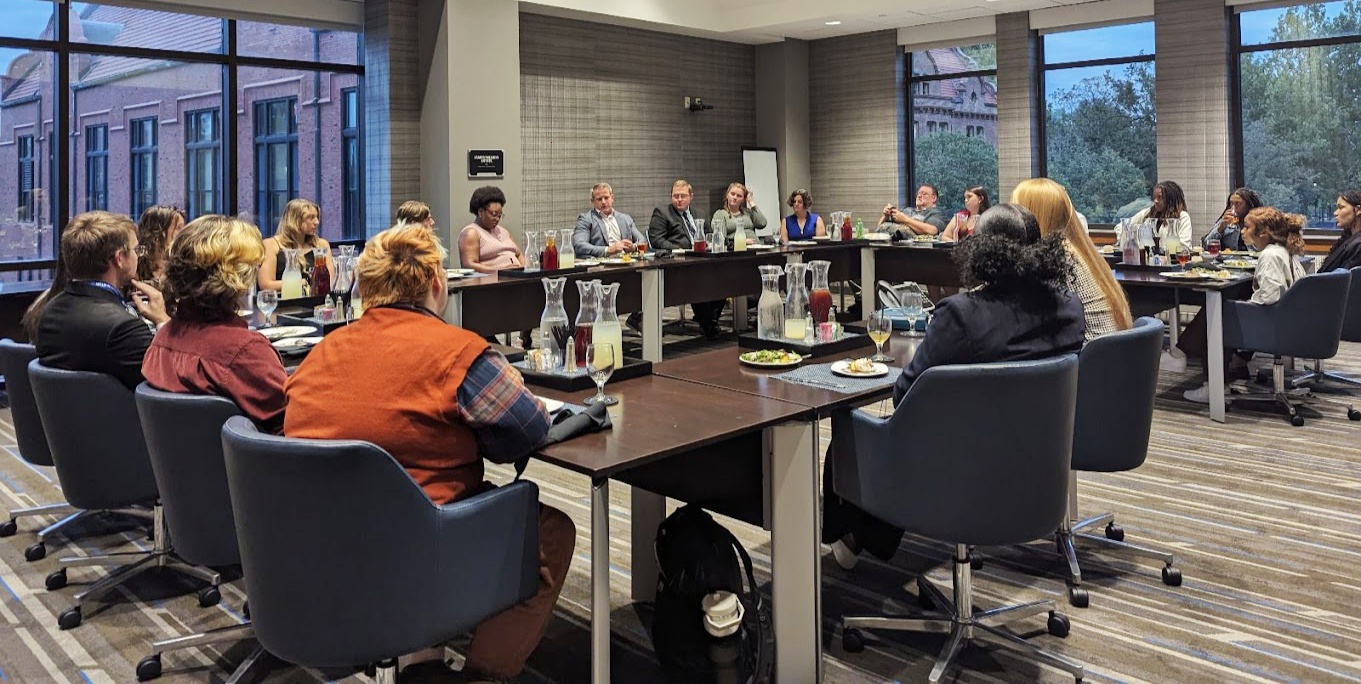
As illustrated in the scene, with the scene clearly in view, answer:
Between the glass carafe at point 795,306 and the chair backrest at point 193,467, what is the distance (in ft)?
5.51

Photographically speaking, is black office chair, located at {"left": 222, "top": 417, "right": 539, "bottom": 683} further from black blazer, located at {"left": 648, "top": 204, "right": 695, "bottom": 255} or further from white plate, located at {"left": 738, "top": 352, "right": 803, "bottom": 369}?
black blazer, located at {"left": 648, "top": 204, "right": 695, "bottom": 255}

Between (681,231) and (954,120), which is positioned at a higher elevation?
(954,120)

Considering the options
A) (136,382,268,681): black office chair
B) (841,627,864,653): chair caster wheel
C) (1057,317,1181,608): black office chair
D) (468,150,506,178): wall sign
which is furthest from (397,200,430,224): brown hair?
(1057,317,1181,608): black office chair

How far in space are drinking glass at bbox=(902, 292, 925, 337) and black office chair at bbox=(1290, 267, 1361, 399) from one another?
2.78 metres

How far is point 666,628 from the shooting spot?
2.49 m

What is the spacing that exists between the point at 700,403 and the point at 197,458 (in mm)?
1179

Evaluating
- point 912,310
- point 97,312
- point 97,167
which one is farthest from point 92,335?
point 97,167

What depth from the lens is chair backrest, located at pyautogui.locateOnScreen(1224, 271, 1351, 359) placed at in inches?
189

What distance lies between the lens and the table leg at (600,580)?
2.08 m

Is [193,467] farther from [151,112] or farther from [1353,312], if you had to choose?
[151,112]

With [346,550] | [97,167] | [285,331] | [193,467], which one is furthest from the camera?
[97,167]

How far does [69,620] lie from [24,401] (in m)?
0.77

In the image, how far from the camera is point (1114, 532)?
11.4 ft

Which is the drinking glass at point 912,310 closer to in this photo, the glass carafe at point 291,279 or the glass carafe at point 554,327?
the glass carafe at point 554,327
